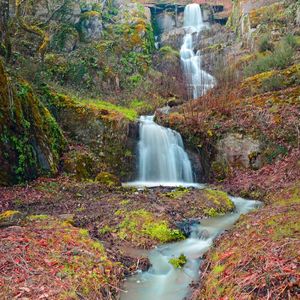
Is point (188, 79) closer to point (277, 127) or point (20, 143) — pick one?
point (277, 127)

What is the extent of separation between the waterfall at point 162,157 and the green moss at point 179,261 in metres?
7.99

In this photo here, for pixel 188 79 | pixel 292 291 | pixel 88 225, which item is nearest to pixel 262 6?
pixel 188 79

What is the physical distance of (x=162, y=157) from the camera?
14.4 m

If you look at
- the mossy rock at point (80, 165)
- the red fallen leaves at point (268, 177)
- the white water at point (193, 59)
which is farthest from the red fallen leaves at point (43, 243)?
the white water at point (193, 59)

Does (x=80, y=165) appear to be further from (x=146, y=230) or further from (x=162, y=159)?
(x=146, y=230)

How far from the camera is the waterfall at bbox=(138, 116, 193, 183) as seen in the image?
14125 millimetres

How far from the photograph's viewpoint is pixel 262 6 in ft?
82.3

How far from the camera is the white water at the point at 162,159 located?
46.1 ft

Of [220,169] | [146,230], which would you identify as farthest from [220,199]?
[220,169]

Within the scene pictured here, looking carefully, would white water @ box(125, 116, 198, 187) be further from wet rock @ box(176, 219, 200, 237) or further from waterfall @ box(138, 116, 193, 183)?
wet rock @ box(176, 219, 200, 237)

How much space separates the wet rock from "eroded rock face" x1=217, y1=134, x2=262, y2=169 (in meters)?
5.63

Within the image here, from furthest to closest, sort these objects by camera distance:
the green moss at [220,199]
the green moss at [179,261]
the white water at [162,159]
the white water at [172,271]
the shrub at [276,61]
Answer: the shrub at [276,61] → the white water at [162,159] → the green moss at [220,199] → the green moss at [179,261] → the white water at [172,271]

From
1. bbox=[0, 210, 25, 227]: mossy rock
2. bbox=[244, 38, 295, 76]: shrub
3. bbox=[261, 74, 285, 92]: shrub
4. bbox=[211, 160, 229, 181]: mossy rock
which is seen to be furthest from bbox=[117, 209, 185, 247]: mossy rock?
bbox=[244, 38, 295, 76]: shrub

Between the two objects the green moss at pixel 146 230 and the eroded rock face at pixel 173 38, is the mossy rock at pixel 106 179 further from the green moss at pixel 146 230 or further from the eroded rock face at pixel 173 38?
the eroded rock face at pixel 173 38
